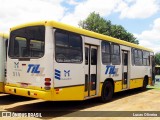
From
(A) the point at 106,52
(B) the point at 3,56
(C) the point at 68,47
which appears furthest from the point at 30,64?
(A) the point at 106,52

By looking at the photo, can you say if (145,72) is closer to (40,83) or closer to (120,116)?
(120,116)

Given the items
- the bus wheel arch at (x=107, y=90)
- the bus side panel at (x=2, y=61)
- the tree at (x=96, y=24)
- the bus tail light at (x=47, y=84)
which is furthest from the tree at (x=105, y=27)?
the bus tail light at (x=47, y=84)

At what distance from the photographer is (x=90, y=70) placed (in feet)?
33.9

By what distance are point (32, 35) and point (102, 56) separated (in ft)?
11.8

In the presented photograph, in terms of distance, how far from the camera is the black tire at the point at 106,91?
1131 centimetres

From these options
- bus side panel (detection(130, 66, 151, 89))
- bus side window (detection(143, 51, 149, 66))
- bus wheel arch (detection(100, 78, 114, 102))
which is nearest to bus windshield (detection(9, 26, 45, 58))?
bus wheel arch (detection(100, 78, 114, 102))

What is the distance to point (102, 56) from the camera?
11.2 metres

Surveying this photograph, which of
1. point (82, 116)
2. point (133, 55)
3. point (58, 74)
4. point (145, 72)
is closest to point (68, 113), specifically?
point (82, 116)

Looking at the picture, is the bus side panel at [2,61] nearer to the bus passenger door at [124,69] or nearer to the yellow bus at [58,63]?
the yellow bus at [58,63]

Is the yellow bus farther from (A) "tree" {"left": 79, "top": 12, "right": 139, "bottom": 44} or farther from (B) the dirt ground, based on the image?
(A) "tree" {"left": 79, "top": 12, "right": 139, "bottom": 44}

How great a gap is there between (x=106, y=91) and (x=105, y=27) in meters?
49.2

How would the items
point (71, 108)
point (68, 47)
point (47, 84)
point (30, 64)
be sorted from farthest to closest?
point (71, 108) → point (68, 47) → point (30, 64) → point (47, 84)

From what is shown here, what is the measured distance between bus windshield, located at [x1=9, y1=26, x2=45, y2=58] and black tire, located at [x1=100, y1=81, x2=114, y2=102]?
4.00 m

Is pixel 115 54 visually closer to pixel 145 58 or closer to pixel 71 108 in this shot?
pixel 71 108
